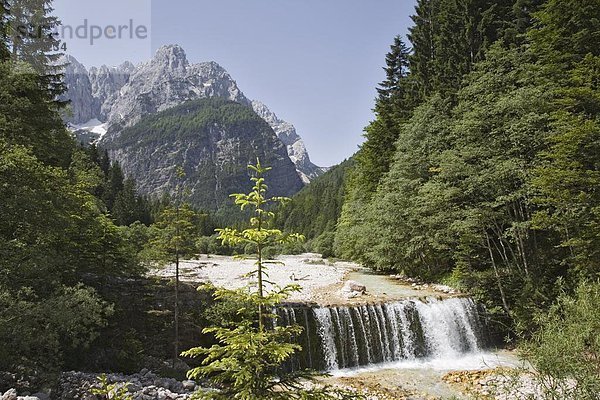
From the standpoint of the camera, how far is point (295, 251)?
7694cm

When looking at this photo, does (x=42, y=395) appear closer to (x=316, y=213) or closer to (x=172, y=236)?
(x=172, y=236)

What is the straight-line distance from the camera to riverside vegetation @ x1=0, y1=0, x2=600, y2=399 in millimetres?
10148

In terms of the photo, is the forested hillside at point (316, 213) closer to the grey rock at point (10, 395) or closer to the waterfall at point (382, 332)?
the waterfall at point (382, 332)

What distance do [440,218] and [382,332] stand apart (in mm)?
6844

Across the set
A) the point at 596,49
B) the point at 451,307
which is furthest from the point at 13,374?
the point at 596,49

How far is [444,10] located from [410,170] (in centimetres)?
1420

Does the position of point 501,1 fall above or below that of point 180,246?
above

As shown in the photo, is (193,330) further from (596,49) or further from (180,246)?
(596,49)

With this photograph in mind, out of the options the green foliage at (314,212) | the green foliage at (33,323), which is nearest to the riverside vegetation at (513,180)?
the green foliage at (33,323)

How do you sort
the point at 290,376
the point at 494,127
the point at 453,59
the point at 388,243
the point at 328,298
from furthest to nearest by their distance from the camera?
the point at 453,59
the point at 388,243
the point at 328,298
the point at 494,127
the point at 290,376

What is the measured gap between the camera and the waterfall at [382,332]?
679 inches

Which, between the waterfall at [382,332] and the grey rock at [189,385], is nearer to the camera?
the grey rock at [189,385]

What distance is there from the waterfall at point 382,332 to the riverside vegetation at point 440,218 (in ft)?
7.60

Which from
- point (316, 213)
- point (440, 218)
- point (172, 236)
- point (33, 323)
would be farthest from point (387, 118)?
point (316, 213)
